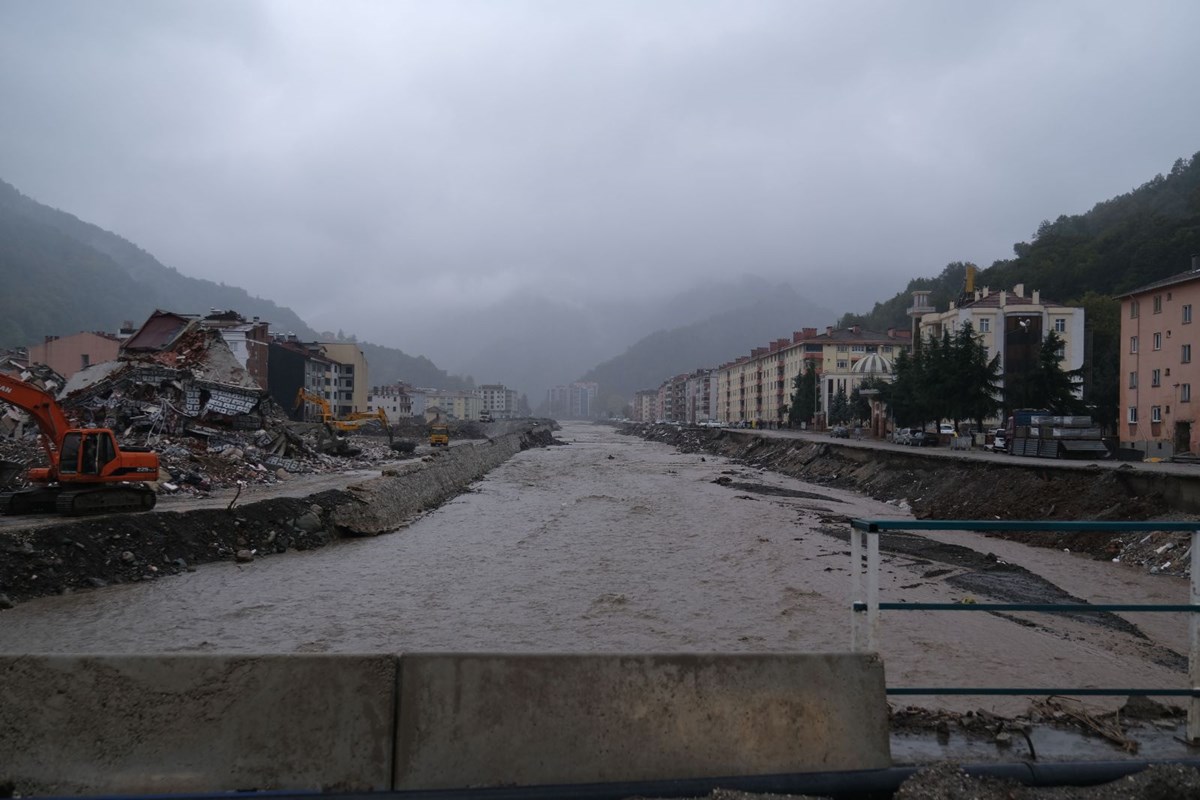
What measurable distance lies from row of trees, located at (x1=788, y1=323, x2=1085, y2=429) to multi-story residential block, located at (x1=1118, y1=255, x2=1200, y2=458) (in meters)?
3.57

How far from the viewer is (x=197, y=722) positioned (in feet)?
12.3

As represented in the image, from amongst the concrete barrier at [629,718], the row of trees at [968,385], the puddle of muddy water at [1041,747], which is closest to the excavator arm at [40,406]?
the concrete barrier at [629,718]

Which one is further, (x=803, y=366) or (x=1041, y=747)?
(x=803, y=366)

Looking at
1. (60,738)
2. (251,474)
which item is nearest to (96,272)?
(251,474)

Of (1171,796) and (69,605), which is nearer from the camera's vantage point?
(1171,796)

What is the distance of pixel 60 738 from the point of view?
146 inches

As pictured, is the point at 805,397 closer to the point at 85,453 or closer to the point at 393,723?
the point at 85,453

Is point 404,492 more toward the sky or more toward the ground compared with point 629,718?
more toward the ground

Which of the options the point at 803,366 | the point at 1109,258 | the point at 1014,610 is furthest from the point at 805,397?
the point at 1014,610

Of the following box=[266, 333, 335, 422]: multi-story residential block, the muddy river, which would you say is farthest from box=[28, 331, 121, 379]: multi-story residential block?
the muddy river

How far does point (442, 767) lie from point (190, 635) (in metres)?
8.81

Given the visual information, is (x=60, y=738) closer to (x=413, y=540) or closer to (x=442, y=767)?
(x=442, y=767)

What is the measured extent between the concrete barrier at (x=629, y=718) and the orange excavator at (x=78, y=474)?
16650 millimetres

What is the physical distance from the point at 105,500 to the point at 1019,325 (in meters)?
70.5
